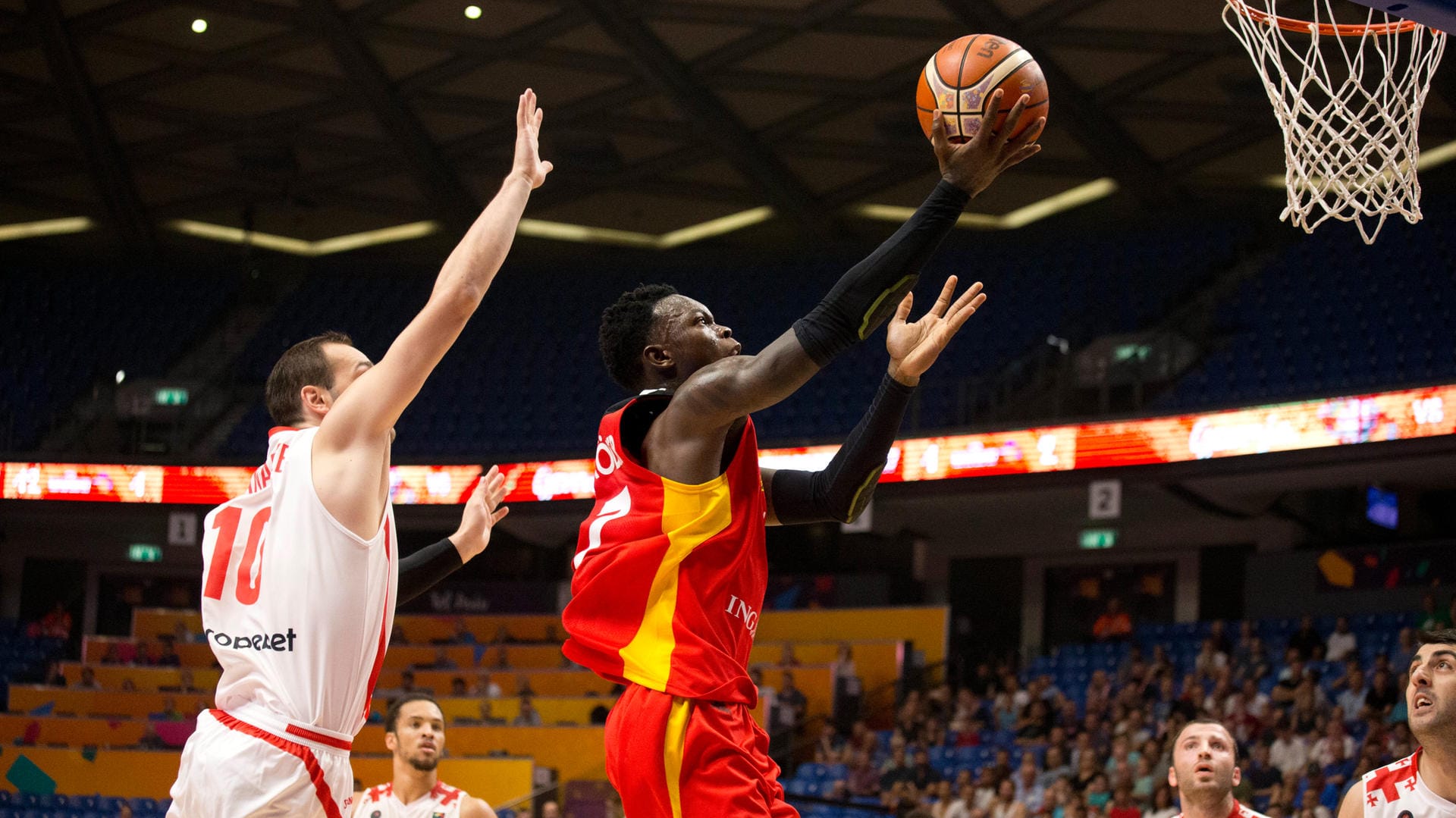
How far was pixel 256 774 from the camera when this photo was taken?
2.95 meters

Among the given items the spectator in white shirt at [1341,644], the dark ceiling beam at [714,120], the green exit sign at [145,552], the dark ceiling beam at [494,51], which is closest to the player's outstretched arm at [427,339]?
the spectator in white shirt at [1341,644]

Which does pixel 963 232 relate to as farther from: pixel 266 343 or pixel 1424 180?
pixel 266 343

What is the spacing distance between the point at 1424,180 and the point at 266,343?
15.3 meters

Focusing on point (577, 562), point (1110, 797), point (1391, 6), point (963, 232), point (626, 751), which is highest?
point (963, 232)

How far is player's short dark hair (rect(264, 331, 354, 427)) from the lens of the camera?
10.8 ft

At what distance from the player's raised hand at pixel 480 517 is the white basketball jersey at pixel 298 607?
86 centimetres

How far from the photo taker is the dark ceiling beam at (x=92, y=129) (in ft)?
56.3

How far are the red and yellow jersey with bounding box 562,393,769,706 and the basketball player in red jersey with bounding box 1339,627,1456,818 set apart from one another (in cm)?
215

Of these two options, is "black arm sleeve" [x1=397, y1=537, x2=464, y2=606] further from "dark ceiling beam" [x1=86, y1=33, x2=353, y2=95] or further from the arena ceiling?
"dark ceiling beam" [x1=86, y1=33, x2=353, y2=95]

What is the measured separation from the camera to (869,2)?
1566 cm

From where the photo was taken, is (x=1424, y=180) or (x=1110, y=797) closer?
(x=1110, y=797)

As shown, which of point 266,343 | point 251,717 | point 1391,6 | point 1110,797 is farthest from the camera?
point 266,343

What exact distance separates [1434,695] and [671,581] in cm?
244

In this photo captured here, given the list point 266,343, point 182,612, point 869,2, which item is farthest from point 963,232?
point 182,612
